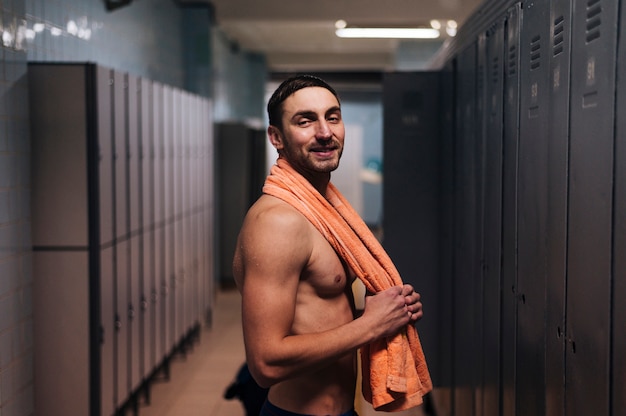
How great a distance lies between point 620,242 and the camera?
1.44m

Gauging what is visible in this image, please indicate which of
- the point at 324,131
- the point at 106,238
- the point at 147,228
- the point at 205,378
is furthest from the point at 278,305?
the point at 205,378

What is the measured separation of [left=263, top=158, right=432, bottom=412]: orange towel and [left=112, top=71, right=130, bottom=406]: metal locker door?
2187 mm

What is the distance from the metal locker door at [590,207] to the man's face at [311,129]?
0.52m

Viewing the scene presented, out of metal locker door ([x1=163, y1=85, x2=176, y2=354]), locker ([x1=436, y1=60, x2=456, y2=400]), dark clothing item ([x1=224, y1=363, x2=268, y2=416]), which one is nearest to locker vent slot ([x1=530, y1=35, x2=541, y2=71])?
dark clothing item ([x1=224, y1=363, x2=268, y2=416])

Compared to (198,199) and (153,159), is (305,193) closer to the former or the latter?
(153,159)

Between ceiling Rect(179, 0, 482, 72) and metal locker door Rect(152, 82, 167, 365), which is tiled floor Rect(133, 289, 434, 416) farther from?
ceiling Rect(179, 0, 482, 72)

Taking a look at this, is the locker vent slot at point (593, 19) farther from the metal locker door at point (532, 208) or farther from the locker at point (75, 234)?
the locker at point (75, 234)

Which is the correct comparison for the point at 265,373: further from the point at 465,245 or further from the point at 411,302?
the point at 465,245

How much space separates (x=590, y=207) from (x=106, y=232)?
2.62 m

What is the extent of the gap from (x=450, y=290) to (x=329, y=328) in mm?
2125

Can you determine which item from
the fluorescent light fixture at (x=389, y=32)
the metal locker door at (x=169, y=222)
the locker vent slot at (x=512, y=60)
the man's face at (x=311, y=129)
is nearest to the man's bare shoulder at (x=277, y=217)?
the man's face at (x=311, y=129)

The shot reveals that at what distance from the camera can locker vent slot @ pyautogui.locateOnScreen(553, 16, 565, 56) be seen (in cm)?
181

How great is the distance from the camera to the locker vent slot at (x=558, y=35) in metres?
1.81

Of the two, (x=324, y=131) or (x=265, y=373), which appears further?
(x=324, y=131)
